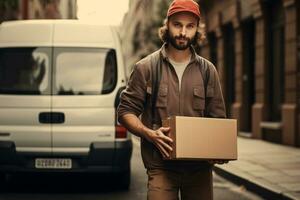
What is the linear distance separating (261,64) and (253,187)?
29.2ft

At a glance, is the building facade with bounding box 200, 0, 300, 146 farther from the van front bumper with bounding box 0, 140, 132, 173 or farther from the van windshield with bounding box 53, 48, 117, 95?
the van front bumper with bounding box 0, 140, 132, 173

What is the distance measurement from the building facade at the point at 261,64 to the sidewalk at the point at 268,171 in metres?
1.49

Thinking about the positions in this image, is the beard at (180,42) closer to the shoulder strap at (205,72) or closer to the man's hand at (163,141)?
the shoulder strap at (205,72)

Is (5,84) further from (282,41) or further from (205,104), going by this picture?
(282,41)

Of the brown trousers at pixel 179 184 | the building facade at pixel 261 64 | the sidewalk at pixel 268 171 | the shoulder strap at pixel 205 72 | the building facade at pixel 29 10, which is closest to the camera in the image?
the brown trousers at pixel 179 184

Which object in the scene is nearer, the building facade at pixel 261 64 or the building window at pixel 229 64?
the building facade at pixel 261 64

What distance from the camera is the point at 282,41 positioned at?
1608 cm

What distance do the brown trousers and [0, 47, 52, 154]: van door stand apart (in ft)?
14.9

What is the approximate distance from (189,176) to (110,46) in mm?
4840

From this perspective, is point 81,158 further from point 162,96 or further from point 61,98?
point 162,96

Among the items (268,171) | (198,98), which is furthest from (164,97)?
(268,171)

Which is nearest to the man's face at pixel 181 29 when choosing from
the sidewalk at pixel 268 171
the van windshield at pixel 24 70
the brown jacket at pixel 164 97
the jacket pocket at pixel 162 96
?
the brown jacket at pixel 164 97

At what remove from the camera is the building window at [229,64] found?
70.3 ft

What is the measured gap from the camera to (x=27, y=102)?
797 cm
